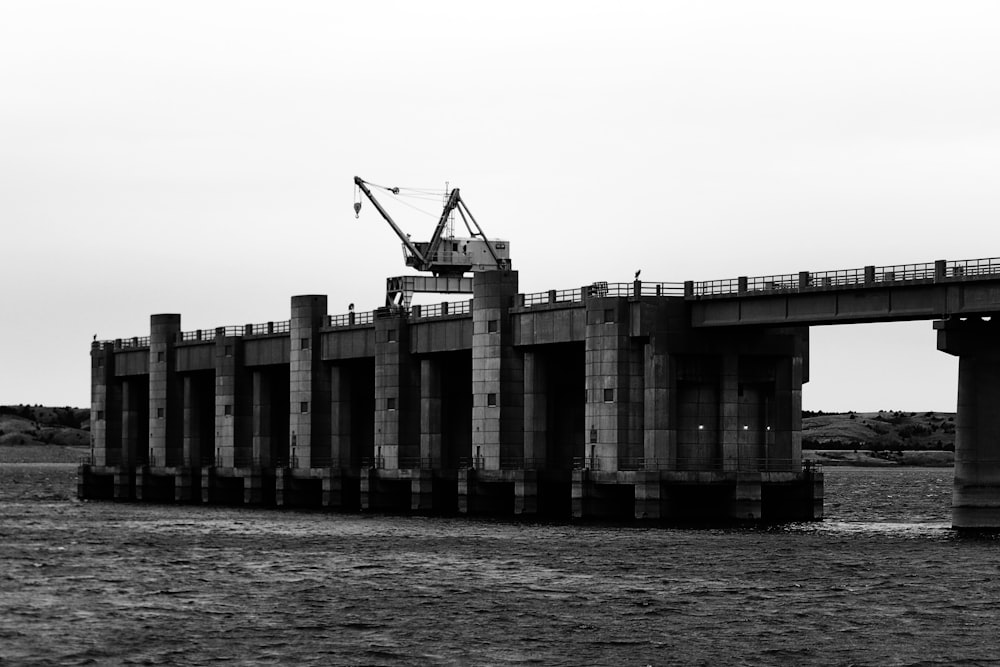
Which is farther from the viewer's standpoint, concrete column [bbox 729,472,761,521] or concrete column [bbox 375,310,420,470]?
concrete column [bbox 375,310,420,470]

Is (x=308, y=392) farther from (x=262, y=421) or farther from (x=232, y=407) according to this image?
(x=232, y=407)

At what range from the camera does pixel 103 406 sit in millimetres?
161250

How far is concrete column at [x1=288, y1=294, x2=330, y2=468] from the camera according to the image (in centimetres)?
12912

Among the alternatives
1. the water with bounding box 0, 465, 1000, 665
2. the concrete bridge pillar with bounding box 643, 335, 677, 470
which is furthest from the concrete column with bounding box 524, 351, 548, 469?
the concrete bridge pillar with bounding box 643, 335, 677, 470

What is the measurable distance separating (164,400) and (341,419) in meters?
25.8

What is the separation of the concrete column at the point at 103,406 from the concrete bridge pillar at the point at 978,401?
90.4 metres

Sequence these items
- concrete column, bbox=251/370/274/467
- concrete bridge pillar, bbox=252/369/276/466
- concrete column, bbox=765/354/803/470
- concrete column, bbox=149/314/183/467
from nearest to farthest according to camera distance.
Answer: concrete column, bbox=765/354/803/470 → concrete column, bbox=251/370/274/467 → concrete bridge pillar, bbox=252/369/276/466 → concrete column, bbox=149/314/183/467

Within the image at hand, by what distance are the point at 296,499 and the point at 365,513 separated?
40.4 ft

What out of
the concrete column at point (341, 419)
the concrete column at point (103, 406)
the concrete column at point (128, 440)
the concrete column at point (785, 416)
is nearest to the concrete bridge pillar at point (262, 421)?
the concrete column at point (341, 419)

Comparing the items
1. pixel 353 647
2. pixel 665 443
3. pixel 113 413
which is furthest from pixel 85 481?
pixel 353 647

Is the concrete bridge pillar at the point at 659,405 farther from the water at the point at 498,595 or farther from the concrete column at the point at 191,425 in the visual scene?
the concrete column at the point at 191,425

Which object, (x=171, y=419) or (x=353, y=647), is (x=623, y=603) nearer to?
(x=353, y=647)

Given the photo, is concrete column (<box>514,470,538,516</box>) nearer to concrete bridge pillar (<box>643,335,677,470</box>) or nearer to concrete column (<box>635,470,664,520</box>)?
concrete bridge pillar (<box>643,335,677,470</box>)

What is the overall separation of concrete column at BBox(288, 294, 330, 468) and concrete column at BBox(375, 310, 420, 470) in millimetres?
8803
